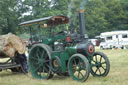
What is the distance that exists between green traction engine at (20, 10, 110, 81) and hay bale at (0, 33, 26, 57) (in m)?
1.02

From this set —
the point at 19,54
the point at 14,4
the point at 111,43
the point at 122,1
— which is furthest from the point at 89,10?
the point at 19,54

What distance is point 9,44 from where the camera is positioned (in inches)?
334

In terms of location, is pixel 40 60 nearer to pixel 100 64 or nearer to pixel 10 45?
pixel 10 45

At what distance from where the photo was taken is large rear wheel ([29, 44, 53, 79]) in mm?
7205

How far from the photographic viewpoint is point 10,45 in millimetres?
8523

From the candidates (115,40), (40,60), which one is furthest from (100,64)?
(115,40)

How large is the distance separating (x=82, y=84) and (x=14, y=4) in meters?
31.3

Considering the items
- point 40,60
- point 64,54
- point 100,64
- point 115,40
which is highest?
point 115,40

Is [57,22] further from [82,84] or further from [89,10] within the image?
[89,10]

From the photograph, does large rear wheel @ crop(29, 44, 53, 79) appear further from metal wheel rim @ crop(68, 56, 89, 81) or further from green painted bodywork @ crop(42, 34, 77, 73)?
metal wheel rim @ crop(68, 56, 89, 81)

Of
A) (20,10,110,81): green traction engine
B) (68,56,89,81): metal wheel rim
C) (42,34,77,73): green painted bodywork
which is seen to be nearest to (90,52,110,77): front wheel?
(20,10,110,81): green traction engine

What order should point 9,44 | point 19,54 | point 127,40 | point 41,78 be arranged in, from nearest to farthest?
point 41,78
point 9,44
point 19,54
point 127,40

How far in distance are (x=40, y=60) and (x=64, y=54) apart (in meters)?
0.94

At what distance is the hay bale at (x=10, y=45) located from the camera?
832cm
